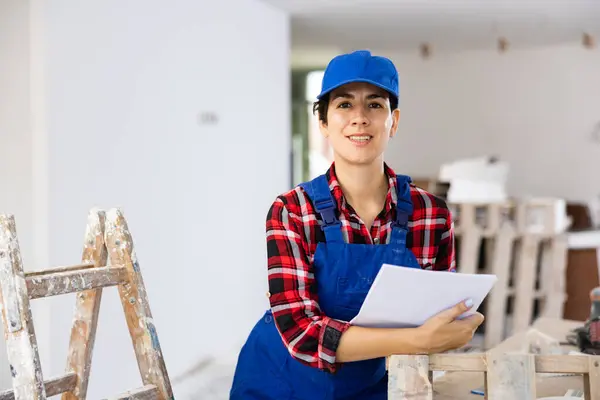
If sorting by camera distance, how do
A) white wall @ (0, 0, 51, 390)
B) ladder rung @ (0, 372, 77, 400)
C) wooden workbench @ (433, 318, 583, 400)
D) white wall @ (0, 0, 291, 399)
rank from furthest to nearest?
white wall @ (0, 0, 291, 399)
white wall @ (0, 0, 51, 390)
wooden workbench @ (433, 318, 583, 400)
ladder rung @ (0, 372, 77, 400)

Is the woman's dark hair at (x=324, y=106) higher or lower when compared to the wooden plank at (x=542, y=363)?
higher

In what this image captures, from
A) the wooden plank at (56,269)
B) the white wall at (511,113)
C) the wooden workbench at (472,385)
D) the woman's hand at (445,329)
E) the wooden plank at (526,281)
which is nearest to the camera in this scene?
the woman's hand at (445,329)

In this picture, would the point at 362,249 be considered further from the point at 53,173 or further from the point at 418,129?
the point at 418,129

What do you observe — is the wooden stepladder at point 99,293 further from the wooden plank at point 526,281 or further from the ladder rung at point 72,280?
the wooden plank at point 526,281

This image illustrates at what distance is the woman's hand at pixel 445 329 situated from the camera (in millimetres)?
1507

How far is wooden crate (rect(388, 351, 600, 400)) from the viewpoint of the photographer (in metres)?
1.40

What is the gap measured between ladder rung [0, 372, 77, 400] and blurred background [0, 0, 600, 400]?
4.70ft

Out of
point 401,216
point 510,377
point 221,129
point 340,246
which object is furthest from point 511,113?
point 510,377

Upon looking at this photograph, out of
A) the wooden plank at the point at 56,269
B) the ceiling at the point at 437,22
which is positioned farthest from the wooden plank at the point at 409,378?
the ceiling at the point at 437,22

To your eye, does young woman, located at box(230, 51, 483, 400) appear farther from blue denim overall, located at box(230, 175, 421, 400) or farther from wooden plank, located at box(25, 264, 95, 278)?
wooden plank, located at box(25, 264, 95, 278)

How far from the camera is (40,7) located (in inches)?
134

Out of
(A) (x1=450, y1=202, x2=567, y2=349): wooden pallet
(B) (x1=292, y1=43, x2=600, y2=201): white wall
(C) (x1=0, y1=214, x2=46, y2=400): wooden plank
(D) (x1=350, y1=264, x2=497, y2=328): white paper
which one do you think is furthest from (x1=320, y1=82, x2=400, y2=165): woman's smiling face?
(B) (x1=292, y1=43, x2=600, y2=201): white wall

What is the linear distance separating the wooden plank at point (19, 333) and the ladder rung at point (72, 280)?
2.0 inches

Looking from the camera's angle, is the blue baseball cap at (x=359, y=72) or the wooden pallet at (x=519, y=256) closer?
the blue baseball cap at (x=359, y=72)
